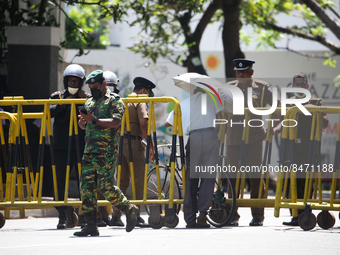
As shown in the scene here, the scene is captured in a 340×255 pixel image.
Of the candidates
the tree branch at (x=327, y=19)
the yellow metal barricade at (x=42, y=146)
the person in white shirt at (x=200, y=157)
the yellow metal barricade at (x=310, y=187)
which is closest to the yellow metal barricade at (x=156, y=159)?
the yellow metal barricade at (x=42, y=146)

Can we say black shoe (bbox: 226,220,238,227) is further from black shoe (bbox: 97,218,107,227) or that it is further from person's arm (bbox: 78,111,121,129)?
person's arm (bbox: 78,111,121,129)

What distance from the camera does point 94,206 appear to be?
652 cm

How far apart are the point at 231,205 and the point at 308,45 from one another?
78.3 feet

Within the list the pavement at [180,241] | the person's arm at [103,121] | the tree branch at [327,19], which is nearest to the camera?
the pavement at [180,241]

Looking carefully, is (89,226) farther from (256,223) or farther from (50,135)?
(256,223)

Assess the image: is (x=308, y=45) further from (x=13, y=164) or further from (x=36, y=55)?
(x=13, y=164)

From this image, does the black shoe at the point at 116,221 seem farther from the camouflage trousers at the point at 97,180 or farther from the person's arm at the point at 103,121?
the person's arm at the point at 103,121

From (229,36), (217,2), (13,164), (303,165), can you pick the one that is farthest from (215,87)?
(217,2)

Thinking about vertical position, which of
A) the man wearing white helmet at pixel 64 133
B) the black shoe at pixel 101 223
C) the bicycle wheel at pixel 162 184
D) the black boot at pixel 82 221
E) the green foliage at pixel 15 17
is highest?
the green foliage at pixel 15 17

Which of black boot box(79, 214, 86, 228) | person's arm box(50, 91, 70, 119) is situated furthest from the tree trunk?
black boot box(79, 214, 86, 228)

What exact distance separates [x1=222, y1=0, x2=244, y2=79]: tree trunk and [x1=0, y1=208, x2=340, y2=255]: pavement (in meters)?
7.73

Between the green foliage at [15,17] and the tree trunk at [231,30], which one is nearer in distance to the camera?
the green foliage at [15,17]

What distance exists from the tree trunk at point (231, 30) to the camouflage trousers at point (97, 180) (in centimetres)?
859

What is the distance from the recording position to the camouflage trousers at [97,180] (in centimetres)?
638
